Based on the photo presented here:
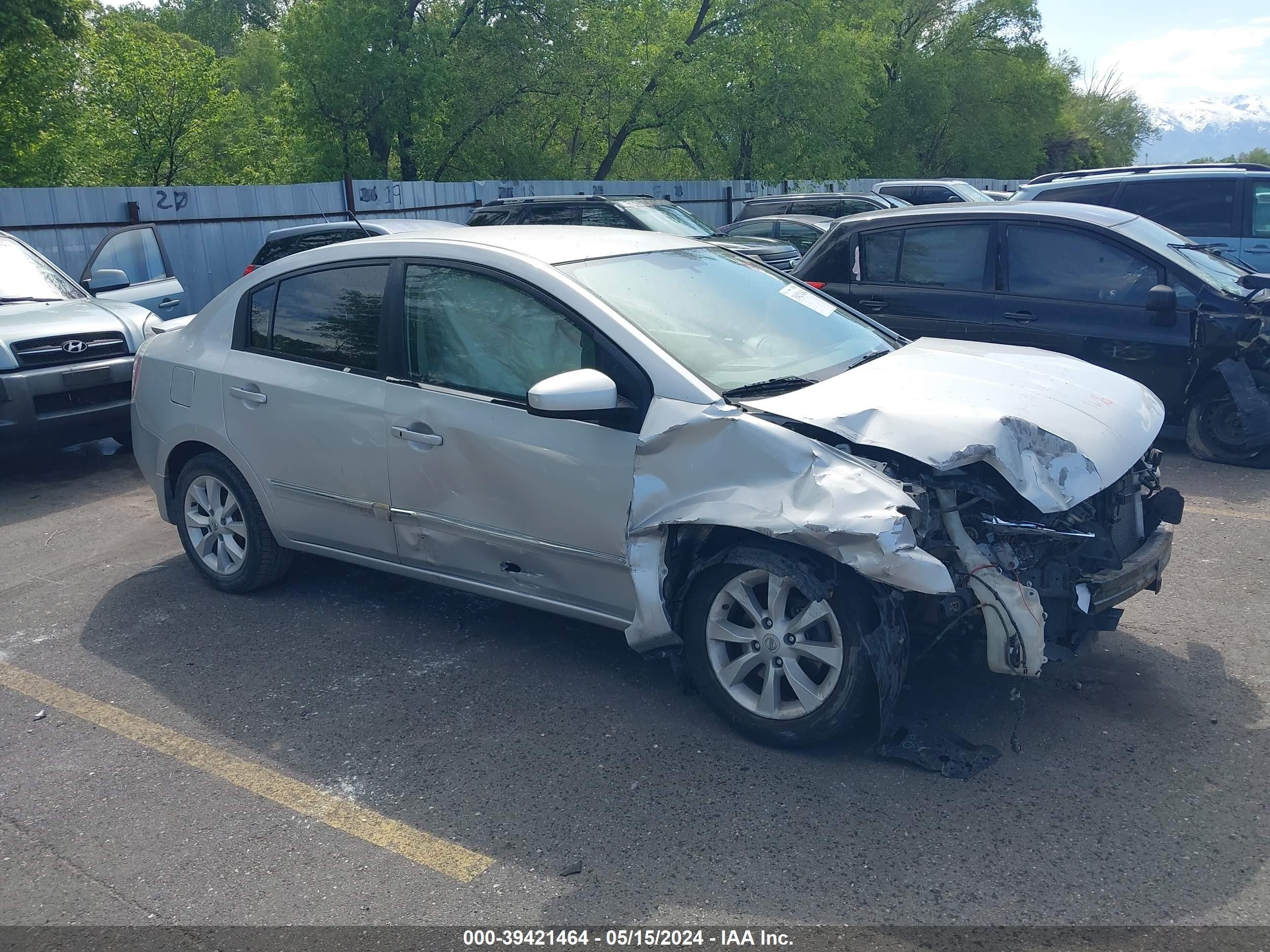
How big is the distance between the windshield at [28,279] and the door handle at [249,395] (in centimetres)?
452

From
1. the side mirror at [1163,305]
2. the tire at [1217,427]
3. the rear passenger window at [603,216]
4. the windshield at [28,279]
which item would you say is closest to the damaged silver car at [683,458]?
the side mirror at [1163,305]

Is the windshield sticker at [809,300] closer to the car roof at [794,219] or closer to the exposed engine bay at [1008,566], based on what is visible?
the exposed engine bay at [1008,566]

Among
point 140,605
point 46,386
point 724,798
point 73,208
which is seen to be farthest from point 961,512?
point 73,208

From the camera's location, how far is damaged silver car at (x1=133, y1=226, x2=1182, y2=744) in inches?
137

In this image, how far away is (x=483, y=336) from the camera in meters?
4.38

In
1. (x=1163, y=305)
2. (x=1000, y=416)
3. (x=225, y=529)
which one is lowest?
(x=225, y=529)

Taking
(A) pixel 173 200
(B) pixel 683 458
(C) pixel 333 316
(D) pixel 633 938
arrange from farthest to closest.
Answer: (A) pixel 173 200 → (C) pixel 333 316 → (B) pixel 683 458 → (D) pixel 633 938

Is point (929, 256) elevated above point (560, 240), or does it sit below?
below

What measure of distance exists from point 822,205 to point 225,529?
1443cm

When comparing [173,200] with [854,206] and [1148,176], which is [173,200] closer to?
[854,206]

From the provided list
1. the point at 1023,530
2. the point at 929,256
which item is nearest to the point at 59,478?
the point at 929,256

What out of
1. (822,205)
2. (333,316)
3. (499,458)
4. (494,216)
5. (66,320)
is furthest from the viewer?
(822,205)

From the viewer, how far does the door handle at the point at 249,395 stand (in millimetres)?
4992

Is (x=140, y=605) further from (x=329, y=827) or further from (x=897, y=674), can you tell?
(x=897, y=674)
